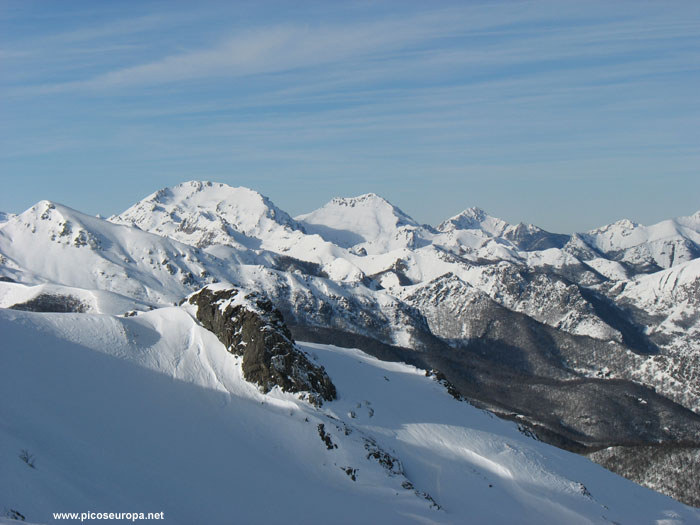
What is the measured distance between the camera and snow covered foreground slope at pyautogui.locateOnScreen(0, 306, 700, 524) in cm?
4516

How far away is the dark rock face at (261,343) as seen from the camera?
77.5 meters

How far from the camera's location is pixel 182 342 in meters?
80.9

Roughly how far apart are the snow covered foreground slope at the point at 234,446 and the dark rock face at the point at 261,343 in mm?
1940

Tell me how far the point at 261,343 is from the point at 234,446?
21423mm

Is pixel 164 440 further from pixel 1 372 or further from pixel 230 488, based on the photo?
pixel 1 372

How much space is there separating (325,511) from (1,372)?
3221cm

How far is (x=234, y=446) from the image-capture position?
6012 cm

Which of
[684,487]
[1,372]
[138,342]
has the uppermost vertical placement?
[138,342]

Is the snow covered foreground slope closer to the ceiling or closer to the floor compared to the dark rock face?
closer to the floor

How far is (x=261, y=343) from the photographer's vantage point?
80.2m

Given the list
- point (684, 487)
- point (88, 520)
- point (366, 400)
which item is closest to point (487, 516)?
point (366, 400)

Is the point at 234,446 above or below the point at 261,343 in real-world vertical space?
below

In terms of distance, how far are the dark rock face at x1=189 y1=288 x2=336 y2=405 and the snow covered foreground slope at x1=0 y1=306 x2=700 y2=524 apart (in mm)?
1940

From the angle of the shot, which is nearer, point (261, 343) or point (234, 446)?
point (234, 446)
